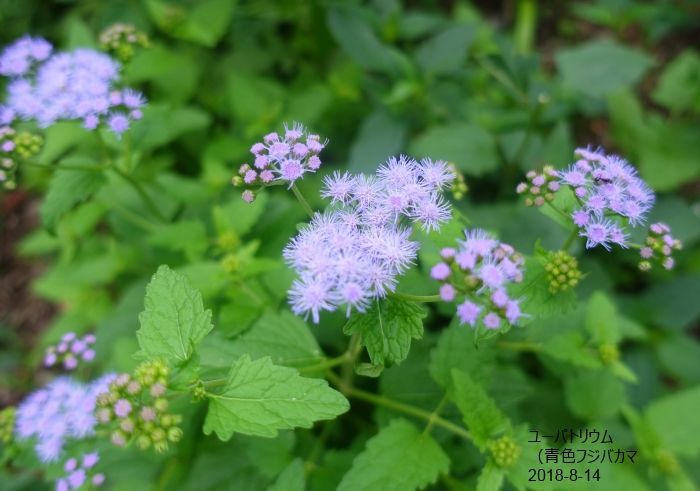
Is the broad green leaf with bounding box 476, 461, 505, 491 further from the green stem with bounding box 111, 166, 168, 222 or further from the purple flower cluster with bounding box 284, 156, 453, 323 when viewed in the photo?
the green stem with bounding box 111, 166, 168, 222

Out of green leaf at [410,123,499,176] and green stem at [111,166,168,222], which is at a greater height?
green leaf at [410,123,499,176]

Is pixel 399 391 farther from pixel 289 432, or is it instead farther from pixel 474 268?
pixel 474 268

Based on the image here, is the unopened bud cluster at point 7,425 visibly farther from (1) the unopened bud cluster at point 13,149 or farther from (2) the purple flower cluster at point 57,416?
(1) the unopened bud cluster at point 13,149

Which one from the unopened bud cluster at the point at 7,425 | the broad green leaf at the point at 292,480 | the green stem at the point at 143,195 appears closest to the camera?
the broad green leaf at the point at 292,480

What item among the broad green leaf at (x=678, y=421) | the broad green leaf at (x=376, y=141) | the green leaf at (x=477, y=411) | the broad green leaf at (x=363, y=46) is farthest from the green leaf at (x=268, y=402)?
the broad green leaf at (x=363, y=46)

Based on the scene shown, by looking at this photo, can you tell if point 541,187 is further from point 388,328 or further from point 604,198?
point 388,328

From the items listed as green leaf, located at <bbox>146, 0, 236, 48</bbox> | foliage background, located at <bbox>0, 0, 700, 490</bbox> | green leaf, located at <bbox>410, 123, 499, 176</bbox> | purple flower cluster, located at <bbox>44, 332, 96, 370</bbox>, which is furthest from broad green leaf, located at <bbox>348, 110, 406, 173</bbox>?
purple flower cluster, located at <bbox>44, 332, 96, 370</bbox>

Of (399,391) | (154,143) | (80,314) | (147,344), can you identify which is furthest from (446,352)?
(80,314)
